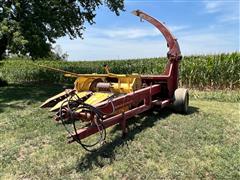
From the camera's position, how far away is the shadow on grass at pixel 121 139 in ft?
15.4

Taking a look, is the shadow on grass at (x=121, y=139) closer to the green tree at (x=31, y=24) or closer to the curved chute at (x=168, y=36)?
the curved chute at (x=168, y=36)

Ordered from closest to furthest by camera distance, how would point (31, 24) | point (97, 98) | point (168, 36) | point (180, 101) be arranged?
point (97, 98), point (180, 101), point (168, 36), point (31, 24)

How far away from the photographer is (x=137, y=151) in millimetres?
5059

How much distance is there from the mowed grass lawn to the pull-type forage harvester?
277mm

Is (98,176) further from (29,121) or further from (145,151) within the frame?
(29,121)

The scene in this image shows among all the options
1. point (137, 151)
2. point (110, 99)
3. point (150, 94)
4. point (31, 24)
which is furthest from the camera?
point (31, 24)

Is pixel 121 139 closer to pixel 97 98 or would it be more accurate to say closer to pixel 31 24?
pixel 97 98

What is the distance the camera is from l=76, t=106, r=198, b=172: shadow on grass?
15.4 ft

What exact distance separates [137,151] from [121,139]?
1.70 feet

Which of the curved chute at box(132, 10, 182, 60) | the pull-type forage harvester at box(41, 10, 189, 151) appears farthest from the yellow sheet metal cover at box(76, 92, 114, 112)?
the curved chute at box(132, 10, 182, 60)

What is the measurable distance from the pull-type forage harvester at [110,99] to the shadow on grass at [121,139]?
16 centimetres

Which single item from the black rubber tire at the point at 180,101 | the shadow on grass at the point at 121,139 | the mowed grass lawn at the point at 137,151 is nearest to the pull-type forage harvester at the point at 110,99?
Answer: the black rubber tire at the point at 180,101

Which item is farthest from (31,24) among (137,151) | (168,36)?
(137,151)

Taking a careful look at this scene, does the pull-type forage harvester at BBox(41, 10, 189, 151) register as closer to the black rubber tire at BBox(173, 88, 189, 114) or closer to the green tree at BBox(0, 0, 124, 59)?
the black rubber tire at BBox(173, 88, 189, 114)
